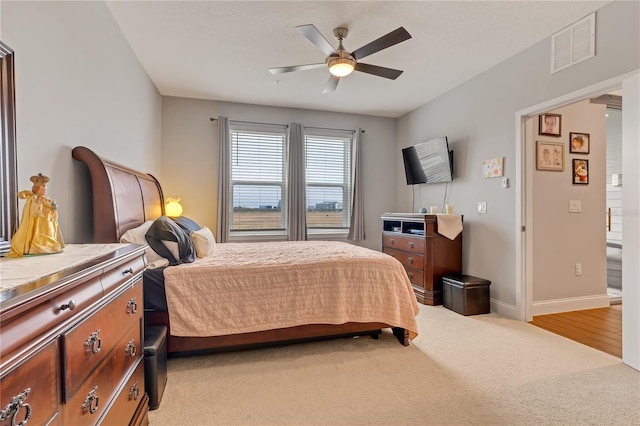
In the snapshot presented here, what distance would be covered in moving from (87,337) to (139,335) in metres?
0.62

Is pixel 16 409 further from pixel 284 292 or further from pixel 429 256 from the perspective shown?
pixel 429 256

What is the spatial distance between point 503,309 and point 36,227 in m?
3.93

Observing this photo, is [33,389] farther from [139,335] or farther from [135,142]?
[135,142]

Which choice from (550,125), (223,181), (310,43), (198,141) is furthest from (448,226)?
(198,141)

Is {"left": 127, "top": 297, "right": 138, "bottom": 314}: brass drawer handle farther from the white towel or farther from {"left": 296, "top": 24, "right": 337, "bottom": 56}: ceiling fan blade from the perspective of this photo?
the white towel

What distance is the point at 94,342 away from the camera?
40.2 inches

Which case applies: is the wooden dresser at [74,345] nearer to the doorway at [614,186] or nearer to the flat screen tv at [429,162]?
the flat screen tv at [429,162]

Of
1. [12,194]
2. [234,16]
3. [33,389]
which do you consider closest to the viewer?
[33,389]

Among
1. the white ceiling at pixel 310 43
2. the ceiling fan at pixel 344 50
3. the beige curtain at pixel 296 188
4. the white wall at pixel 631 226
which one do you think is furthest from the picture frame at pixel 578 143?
the beige curtain at pixel 296 188

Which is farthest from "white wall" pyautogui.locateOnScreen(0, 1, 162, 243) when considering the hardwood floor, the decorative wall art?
the hardwood floor

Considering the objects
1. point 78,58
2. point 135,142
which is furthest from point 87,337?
point 135,142

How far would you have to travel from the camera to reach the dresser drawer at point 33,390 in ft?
2.03

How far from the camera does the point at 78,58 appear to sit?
2012 millimetres

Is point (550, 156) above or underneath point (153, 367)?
above
